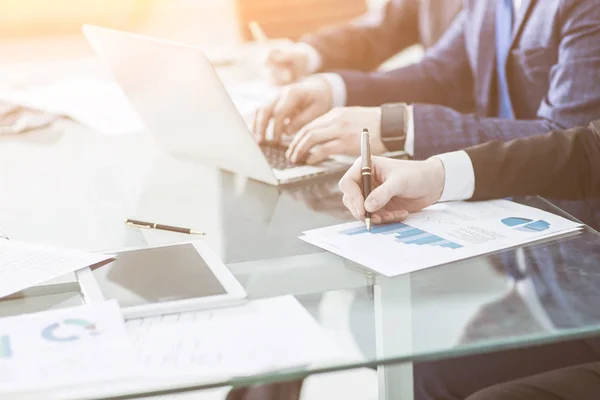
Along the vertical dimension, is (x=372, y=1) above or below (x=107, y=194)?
above

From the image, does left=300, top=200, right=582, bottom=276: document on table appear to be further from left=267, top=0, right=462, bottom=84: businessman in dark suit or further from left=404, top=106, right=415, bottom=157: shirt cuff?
left=267, top=0, right=462, bottom=84: businessman in dark suit

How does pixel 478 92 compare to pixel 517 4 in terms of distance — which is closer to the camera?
pixel 517 4

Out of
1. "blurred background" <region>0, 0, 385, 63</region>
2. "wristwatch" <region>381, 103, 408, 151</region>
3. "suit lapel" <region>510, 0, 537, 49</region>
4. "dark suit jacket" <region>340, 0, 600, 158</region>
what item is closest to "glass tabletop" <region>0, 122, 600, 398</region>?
"wristwatch" <region>381, 103, 408, 151</region>

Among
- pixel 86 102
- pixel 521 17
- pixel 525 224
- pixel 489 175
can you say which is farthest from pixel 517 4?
pixel 86 102

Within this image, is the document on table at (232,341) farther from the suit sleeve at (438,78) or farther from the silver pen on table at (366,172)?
the suit sleeve at (438,78)

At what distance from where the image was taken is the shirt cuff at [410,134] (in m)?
1.28

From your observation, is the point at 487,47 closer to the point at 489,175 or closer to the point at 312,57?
the point at 312,57

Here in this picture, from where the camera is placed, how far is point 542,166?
109 centimetres

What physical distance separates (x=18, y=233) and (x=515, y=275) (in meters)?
0.64

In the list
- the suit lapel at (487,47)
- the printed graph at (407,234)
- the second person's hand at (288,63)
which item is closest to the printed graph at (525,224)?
the printed graph at (407,234)

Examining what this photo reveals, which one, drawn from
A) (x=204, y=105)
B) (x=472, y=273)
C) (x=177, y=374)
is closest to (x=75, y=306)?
(x=177, y=374)

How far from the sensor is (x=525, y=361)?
1.16m

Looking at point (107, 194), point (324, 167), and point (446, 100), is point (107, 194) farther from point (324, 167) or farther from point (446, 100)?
point (446, 100)

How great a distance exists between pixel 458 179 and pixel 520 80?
56cm
